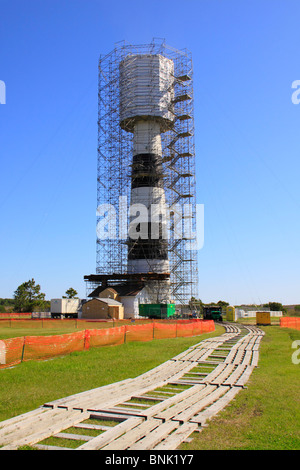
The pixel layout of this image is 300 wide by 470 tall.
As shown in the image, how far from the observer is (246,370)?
1525cm

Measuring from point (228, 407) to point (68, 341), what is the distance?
36.6 ft

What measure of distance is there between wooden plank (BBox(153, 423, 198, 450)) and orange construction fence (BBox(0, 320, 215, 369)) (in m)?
9.86

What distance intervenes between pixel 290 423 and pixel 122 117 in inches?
2630

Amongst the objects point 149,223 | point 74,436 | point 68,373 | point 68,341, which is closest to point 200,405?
point 74,436

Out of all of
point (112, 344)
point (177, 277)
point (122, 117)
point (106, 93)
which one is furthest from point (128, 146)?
point (112, 344)

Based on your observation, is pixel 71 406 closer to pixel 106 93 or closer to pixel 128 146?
pixel 128 146

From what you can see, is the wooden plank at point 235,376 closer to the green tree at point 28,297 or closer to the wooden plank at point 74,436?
the wooden plank at point 74,436

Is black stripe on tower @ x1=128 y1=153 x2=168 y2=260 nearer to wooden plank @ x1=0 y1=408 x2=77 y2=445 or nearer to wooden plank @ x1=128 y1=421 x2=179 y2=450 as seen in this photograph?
wooden plank @ x1=0 y1=408 x2=77 y2=445

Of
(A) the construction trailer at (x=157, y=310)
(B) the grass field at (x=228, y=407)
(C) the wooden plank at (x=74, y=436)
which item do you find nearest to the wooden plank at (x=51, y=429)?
(C) the wooden plank at (x=74, y=436)

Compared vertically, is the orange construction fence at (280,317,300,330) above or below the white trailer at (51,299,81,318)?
below

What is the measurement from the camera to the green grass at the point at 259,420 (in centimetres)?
757

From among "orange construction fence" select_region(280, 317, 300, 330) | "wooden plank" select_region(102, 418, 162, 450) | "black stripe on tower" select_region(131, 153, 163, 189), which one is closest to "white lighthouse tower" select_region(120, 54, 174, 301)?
"black stripe on tower" select_region(131, 153, 163, 189)

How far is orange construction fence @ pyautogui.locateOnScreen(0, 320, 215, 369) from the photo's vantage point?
16.7m

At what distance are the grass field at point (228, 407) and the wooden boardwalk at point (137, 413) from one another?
43 cm
